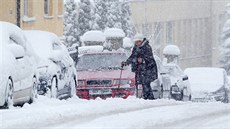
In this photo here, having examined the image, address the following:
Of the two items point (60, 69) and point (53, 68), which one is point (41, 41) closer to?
point (60, 69)

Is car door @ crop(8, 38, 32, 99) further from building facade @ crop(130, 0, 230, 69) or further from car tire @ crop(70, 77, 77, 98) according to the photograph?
building facade @ crop(130, 0, 230, 69)

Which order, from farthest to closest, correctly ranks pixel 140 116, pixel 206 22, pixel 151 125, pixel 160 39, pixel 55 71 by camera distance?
pixel 206 22 < pixel 160 39 < pixel 55 71 < pixel 140 116 < pixel 151 125

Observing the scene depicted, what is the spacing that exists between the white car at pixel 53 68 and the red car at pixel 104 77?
0.32 m

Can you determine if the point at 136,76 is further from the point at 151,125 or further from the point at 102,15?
the point at 102,15

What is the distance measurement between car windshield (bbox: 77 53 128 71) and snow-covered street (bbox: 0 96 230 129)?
22.3ft

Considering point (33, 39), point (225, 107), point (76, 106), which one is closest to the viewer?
point (76, 106)

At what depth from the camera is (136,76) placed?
62.5ft

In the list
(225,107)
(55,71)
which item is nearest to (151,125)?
(225,107)

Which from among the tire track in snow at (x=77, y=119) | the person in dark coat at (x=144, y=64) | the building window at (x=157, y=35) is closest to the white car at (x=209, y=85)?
the person in dark coat at (x=144, y=64)

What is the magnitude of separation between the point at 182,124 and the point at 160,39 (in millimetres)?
73782

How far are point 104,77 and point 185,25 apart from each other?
6983cm

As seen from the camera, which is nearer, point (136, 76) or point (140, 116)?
point (140, 116)

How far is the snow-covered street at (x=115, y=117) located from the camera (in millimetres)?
10570

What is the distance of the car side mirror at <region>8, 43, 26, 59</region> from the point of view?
1432 centimetres
